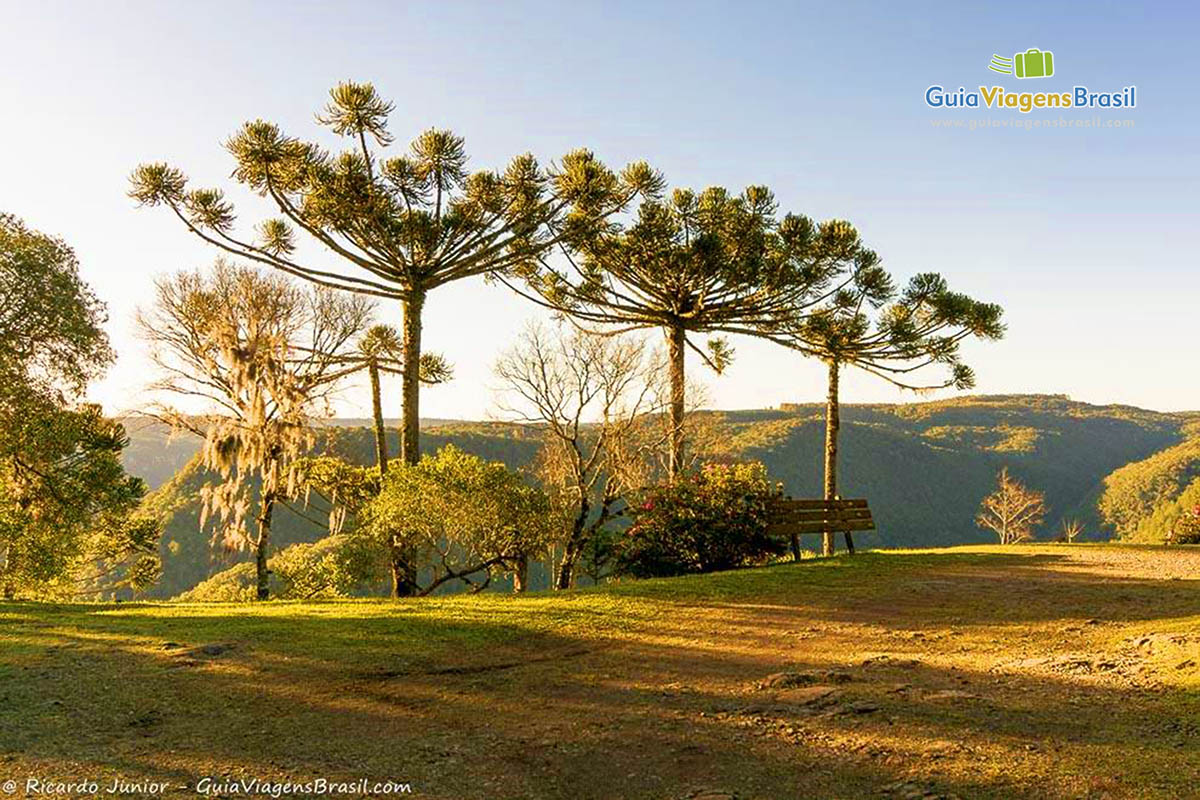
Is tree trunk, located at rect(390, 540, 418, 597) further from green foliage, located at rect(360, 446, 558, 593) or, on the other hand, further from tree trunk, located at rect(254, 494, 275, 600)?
tree trunk, located at rect(254, 494, 275, 600)

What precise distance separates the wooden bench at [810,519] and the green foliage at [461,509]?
5771 mm

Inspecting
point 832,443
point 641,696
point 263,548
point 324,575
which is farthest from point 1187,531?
point 263,548

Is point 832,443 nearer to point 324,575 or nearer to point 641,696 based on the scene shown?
point 324,575

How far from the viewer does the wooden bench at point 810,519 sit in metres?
17.8

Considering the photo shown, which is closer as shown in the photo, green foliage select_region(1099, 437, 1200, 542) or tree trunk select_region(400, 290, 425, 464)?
tree trunk select_region(400, 290, 425, 464)

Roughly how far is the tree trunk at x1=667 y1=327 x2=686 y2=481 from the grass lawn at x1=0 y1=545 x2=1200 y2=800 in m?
10.7

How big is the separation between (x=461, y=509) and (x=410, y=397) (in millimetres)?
3376

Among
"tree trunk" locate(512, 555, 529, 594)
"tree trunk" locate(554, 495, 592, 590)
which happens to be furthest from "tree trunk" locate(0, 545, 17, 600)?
"tree trunk" locate(554, 495, 592, 590)

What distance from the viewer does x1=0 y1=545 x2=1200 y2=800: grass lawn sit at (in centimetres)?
540

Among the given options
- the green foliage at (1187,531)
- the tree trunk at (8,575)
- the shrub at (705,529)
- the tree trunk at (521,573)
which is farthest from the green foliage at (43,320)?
the green foliage at (1187,531)

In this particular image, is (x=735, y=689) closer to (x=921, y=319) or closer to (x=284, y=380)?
(x=284, y=380)

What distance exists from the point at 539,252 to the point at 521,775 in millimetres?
17683

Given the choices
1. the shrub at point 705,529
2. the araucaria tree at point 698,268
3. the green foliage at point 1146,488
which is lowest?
the green foliage at point 1146,488

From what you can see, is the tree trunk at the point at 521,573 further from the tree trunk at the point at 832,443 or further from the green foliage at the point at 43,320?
the green foliage at the point at 43,320
